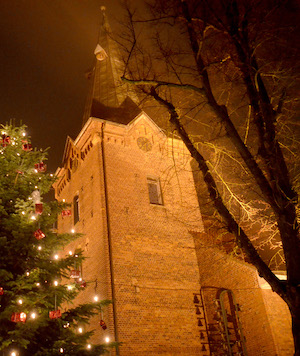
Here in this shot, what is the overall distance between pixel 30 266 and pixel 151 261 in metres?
7.06

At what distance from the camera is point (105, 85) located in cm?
2069

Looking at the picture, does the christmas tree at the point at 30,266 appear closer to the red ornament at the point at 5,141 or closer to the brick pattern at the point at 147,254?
the red ornament at the point at 5,141

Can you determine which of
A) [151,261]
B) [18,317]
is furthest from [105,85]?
[18,317]

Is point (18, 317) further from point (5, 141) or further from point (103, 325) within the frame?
point (103, 325)

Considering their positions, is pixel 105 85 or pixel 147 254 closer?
pixel 147 254

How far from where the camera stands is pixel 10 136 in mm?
10375

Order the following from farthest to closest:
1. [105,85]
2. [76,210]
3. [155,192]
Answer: [105,85]
[76,210]
[155,192]

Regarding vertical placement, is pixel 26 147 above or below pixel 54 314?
above

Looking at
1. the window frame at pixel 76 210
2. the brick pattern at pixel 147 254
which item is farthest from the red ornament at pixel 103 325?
the window frame at pixel 76 210

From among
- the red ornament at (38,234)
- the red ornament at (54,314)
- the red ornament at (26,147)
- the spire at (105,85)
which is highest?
the spire at (105,85)

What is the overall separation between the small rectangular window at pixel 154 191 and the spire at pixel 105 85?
3639 mm

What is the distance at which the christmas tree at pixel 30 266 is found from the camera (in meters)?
8.12

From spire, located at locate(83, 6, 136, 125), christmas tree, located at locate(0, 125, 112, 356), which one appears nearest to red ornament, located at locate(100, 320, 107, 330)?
christmas tree, located at locate(0, 125, 112, 356)

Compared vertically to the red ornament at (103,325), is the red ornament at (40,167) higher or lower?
higher
